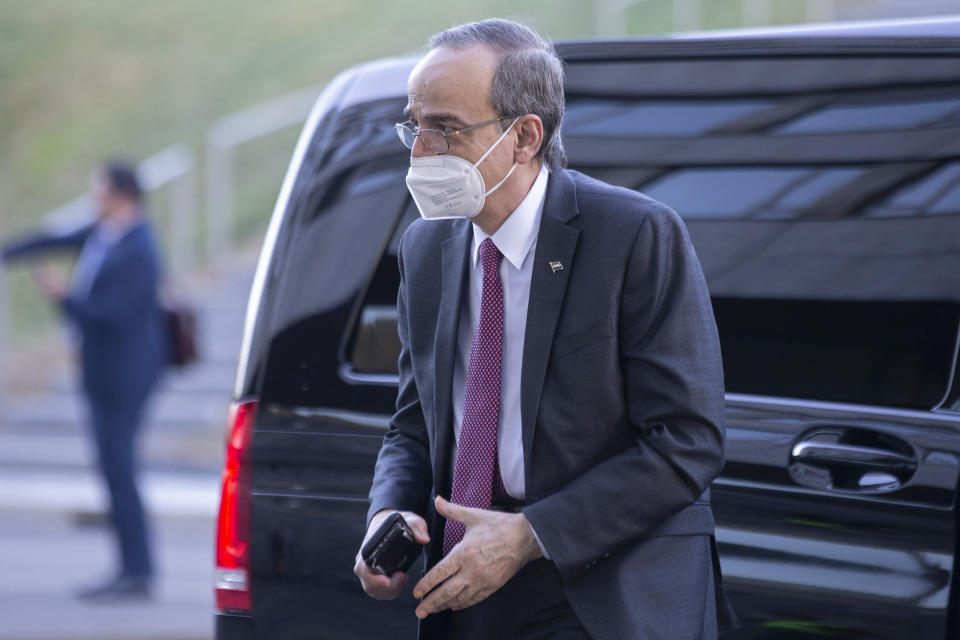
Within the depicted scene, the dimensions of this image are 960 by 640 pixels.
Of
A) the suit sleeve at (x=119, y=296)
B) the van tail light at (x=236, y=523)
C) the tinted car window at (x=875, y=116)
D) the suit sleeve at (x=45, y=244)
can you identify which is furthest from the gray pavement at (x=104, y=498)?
the tinted car window at (x=875, y=116)

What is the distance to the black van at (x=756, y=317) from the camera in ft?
7.63

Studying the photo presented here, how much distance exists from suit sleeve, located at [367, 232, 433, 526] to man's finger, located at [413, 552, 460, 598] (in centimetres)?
23

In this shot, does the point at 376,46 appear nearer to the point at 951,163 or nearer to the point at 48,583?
the point at 48,583

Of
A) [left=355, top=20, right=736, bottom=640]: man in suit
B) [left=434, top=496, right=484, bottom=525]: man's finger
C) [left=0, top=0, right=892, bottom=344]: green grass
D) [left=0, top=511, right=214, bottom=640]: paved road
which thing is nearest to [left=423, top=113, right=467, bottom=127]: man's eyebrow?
[left=355, top=20, right=736, bottom=640]: man in suit

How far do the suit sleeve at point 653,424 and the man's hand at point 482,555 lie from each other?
31 mm

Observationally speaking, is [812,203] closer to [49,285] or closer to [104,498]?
[49,285]

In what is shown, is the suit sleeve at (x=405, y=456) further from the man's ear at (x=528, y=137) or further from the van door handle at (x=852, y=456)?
the van door handle at (x=852, y=456)

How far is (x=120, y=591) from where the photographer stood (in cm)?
626

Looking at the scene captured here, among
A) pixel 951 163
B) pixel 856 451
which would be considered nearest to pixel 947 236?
pixel 951 163

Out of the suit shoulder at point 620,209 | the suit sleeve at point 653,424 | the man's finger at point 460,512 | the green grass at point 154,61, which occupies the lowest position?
the green grass at point 154,61

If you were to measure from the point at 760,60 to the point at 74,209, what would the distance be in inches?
435

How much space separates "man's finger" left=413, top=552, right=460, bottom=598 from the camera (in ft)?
6.36

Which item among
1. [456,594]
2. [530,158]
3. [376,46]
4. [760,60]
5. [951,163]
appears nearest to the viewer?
[456,594]

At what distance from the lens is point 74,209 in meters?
12.7
